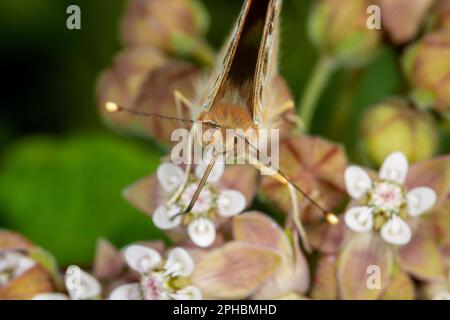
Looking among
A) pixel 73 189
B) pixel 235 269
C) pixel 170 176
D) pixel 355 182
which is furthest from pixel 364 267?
pixel 73 189

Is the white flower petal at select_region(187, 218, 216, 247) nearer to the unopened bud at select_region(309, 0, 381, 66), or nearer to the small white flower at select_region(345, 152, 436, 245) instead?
the small white flower at select_region(345, 152, 436, 245)

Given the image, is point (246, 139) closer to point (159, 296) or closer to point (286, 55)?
point (159, 296)

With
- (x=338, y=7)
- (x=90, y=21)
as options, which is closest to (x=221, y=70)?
(x=338, y=7)

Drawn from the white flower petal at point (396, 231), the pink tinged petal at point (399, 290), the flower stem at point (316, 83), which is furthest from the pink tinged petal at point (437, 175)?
the flower stem at point (316, 83)

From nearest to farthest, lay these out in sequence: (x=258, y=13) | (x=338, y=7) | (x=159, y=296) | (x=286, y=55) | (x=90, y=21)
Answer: (x=258, y=13) → (x=159, y=296) → (x=338, y=7) → (x=286, y=55) → (x=90, y=21)

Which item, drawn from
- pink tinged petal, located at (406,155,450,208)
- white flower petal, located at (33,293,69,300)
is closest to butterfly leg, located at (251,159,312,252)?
pink tinged petal, located at (406,155,450,208)

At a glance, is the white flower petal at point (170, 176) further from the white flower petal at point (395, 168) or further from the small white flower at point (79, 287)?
the white flower petal at point (395, 168)
